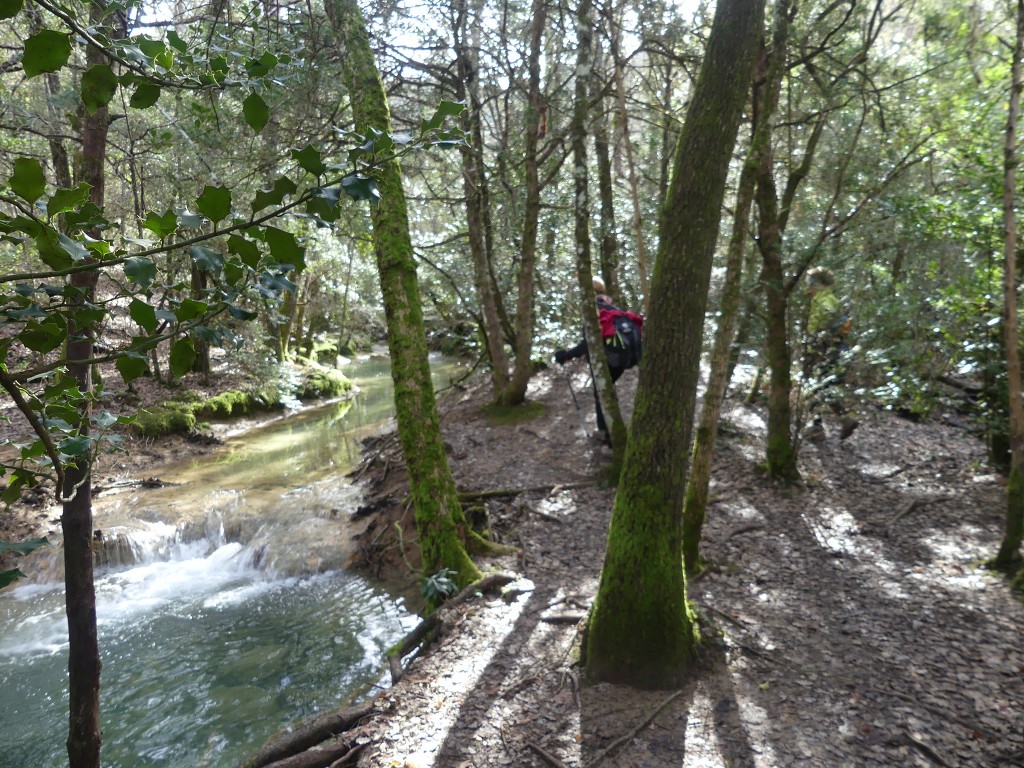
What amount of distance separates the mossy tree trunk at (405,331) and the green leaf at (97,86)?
439 centimetres

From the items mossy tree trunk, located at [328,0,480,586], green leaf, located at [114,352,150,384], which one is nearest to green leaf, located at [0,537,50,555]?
green leaf, located at [114,352,150,384]

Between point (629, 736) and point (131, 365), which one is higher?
point (131, 365)

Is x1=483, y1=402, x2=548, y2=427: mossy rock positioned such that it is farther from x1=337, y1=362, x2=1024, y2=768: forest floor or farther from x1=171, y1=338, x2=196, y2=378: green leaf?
x1=171, y1=338, x2=196, y2=378: green leaf

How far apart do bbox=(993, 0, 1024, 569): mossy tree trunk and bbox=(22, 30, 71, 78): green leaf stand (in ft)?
19.7

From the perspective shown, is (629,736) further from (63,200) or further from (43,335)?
(63,200)

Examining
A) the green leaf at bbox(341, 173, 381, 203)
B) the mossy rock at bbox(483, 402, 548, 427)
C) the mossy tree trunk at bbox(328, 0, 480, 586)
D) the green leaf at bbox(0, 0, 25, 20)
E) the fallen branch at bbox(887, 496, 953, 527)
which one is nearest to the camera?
the green leaf at bbox(0, 0, 25, 20)

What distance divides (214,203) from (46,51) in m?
0.42

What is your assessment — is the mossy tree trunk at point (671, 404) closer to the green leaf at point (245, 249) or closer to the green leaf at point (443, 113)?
the green leaf at point (443, 113)

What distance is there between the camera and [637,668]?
442cm

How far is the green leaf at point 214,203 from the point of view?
127 centimetres

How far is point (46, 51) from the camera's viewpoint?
4.13 feet

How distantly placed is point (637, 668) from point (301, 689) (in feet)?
11.3

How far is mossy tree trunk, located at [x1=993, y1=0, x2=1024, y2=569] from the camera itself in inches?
198

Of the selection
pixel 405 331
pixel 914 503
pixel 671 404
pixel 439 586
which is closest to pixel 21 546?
pixel 671 404
